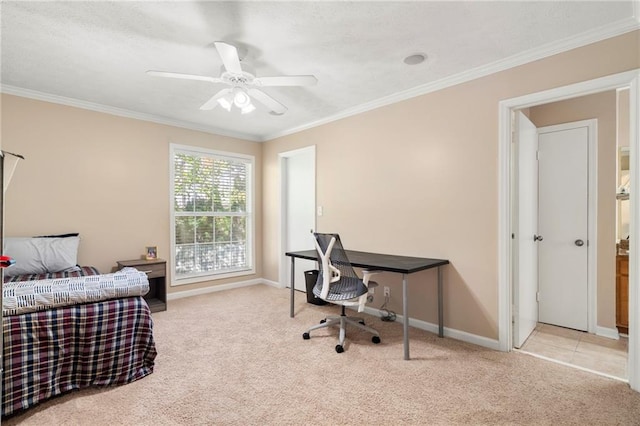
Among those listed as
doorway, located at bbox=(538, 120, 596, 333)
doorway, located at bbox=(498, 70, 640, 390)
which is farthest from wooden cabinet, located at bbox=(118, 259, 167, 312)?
doorway, located at bbox=(538, 120, 596, 333)

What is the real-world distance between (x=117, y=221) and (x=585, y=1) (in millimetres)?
4871

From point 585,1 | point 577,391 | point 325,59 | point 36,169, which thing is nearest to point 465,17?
point 585,1

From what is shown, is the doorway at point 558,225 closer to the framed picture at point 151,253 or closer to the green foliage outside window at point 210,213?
the green foliage outside window at point 210,213

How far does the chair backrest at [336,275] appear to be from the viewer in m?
2.75

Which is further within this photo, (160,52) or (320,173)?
(320,173)

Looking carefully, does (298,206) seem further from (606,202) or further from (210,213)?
(606,202)

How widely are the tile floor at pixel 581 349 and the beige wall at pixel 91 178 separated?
425 centimetres

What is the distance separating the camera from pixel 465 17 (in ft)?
6.77

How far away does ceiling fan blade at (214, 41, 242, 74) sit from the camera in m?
1.91

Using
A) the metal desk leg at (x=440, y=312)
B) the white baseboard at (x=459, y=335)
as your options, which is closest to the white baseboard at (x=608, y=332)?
the white baseboard at (x=459, y=335)

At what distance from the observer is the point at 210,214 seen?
4.81 m

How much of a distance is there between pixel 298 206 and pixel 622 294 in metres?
3.91

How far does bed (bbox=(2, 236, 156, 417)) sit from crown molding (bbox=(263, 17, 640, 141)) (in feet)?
9.80

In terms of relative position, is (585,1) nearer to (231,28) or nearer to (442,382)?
(231,28)
